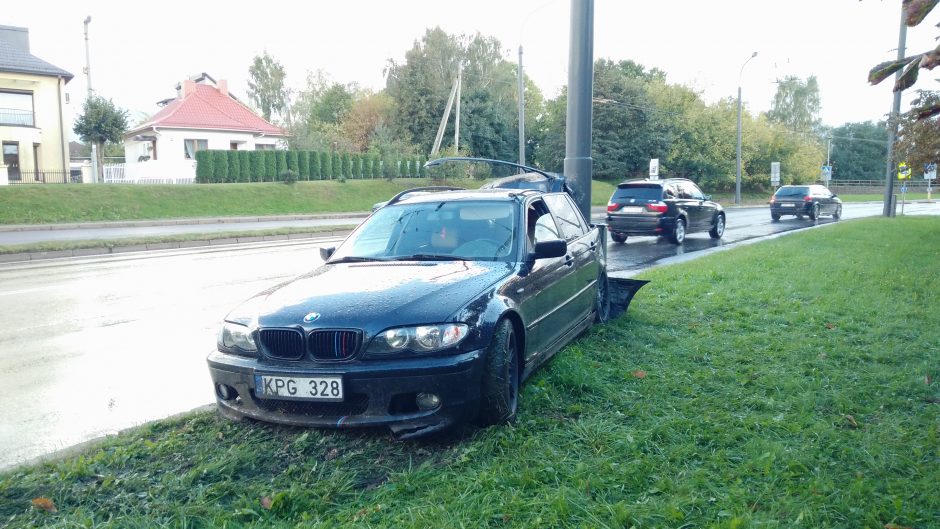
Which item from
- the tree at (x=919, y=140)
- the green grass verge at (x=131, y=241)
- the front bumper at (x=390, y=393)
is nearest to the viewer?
the front bumper at (x=390, y=393)

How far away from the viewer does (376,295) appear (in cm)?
424

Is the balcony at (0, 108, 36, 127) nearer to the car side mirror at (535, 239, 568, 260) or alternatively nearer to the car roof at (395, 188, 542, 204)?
the car roof at (395, 188, 542, 204)

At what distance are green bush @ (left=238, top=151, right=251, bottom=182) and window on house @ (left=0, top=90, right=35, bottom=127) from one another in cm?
1321

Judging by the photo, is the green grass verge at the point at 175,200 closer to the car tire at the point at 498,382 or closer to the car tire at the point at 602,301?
the car tire at the point at 602,301

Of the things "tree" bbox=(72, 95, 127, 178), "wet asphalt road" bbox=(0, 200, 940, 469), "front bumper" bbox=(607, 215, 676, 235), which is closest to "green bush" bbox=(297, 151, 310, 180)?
"tree" bbox=(72, 95, 127, 178)

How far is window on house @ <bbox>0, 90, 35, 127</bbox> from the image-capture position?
39500 mm

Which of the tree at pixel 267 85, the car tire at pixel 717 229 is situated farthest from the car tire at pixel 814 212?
the tree at pixel 267 85

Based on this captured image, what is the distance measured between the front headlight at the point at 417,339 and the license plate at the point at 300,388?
264 millimetres

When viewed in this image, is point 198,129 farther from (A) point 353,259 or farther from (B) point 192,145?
(A) point 353,259

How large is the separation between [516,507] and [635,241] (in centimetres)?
1667

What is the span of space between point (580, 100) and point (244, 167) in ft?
103

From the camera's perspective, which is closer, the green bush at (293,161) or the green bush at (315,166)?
the green bush at (293,161)

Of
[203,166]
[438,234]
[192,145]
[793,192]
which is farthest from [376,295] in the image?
[192,145]

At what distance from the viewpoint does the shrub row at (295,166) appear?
36.2m
